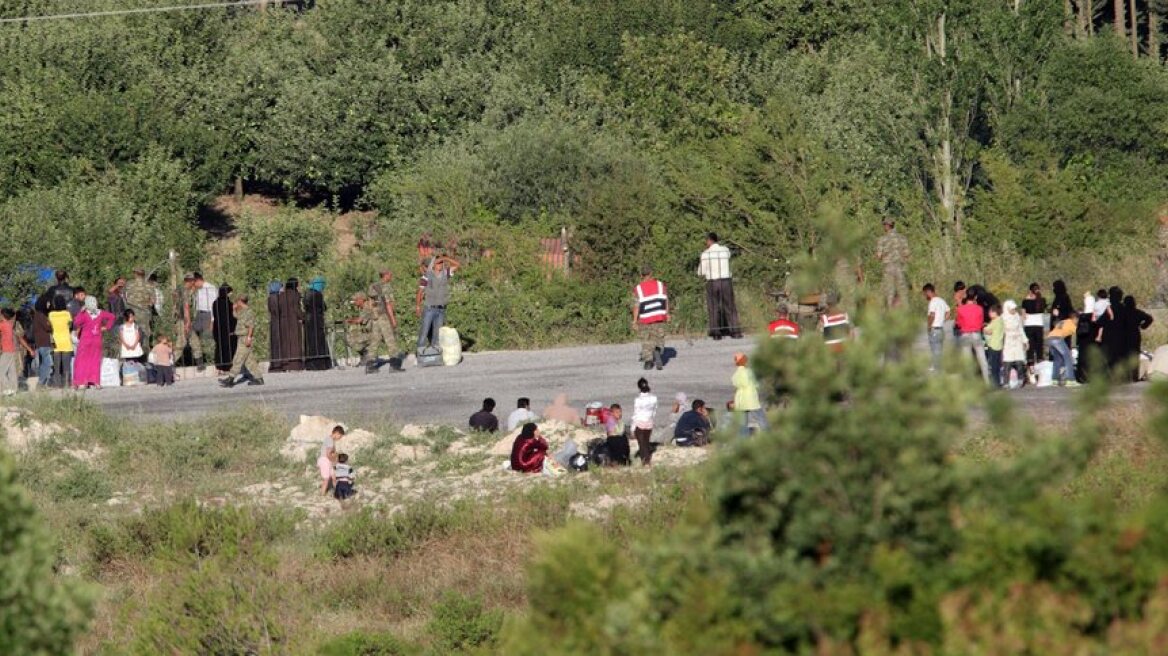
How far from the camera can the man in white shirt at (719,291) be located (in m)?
27.2

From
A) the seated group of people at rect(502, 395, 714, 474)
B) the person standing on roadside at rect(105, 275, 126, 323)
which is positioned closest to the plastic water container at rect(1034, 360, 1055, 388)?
the seated group of people at rect(502, 395, 714, 474)

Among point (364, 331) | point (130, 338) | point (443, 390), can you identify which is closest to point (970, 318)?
point (443, 390)

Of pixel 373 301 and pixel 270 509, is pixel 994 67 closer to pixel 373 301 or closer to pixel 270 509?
pixel 373 301

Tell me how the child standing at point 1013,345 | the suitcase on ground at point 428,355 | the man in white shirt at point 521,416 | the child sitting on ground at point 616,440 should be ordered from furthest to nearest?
1. the suitcase on ground at point 428,355
2. the man in white shirt at point 521,416
3. the child standing at point 1013,345
4. the child sitting on ground at point 616,440

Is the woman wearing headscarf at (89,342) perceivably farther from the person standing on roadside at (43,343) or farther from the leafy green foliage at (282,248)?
the leafy green foliage at (282,248)

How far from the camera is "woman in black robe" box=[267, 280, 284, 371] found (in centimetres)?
2644

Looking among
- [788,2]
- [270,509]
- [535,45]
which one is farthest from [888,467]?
[788,2]

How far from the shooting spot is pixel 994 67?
120 ft

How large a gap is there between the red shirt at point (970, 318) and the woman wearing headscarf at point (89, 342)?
10761mm

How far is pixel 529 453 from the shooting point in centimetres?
2134

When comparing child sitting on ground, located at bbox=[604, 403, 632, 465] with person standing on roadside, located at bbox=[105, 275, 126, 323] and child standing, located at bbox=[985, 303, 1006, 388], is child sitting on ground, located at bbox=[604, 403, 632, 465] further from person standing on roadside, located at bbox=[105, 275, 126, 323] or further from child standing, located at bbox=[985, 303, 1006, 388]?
person standing on roadside, located at bbox=[105, 275, 126, 323]

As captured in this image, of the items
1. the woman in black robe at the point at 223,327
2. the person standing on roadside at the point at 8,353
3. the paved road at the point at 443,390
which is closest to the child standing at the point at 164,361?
the paved road at the point at 443,390

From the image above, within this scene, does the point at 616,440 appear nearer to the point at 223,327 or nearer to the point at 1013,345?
the point at 1013,345

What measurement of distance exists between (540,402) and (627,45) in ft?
80.2
